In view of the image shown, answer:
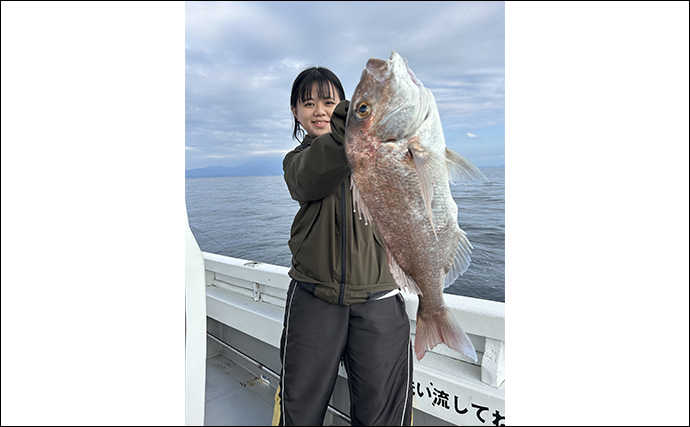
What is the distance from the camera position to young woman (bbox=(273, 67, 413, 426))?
1424mm

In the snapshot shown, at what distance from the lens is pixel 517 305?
1.16 meters

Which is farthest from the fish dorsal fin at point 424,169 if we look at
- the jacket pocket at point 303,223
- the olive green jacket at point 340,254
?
the jacket pocket at point 303,223

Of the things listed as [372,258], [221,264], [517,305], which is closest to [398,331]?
[372,258]

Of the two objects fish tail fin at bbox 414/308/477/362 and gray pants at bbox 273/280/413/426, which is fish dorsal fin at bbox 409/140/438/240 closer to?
fish tail fin at bbox 414/308/477/362

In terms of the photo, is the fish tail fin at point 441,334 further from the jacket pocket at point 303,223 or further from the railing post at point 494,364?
the railing post at point 494,364

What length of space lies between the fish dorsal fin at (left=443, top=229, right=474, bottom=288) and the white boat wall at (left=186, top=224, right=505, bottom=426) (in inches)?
29.2

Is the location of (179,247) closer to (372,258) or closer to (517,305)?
(372,258)

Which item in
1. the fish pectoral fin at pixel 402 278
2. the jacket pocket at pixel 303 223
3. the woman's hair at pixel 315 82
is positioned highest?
the woman's hair at pixel 315 82

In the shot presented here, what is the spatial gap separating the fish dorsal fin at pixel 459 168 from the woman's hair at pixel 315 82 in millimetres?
807

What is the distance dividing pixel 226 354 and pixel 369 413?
1.92m

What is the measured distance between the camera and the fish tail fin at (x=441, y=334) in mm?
1045

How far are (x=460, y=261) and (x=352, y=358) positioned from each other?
737mm

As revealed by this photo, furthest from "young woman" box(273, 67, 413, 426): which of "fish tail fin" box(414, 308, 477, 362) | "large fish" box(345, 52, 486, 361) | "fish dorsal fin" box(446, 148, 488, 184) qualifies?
"fish dorsal fin" box(446, 148, 488, 184)

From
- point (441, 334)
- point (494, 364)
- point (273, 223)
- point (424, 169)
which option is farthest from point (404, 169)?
point (273, 223)
